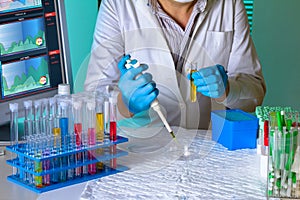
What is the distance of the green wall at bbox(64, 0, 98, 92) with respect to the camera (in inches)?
112

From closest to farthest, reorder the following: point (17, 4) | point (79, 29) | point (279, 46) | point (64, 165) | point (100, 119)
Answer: point (64, 165) → point (100, 119) → point (17, 4) → point (79, 29) → point (279, 46)

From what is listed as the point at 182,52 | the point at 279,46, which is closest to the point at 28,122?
the point at 182,52

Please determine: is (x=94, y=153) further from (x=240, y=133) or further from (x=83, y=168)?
(x=240, y=133)

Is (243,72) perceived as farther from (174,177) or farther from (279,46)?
(279,46)

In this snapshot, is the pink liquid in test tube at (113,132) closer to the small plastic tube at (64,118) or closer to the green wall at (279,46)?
the small plastic tube at (64,118)

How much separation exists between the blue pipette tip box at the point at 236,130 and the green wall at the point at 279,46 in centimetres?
186

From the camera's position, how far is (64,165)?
163 centimetres

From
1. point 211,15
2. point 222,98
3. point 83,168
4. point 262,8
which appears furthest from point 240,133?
point 262,8

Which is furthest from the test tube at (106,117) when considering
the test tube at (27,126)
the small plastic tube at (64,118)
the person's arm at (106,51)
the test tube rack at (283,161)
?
the person's arm at (106,51)

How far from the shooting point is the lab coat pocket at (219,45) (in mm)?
2547

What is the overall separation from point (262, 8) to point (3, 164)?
2.38 meters

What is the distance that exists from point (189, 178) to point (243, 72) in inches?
38.5

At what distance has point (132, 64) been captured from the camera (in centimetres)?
191

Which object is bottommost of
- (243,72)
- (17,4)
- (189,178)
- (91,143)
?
(189,178)
